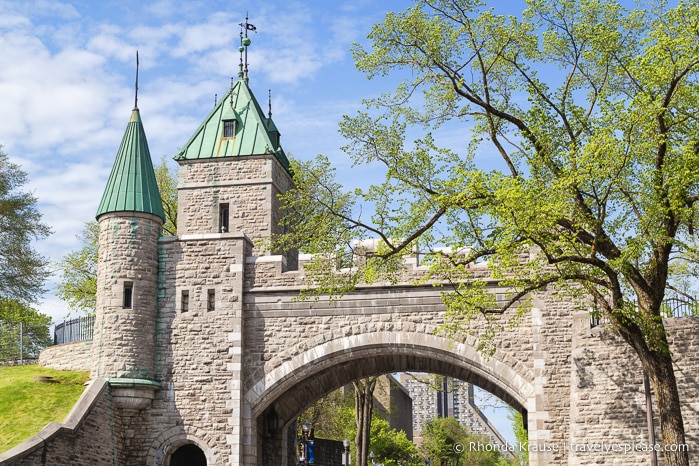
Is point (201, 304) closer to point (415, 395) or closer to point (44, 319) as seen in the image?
point (44, 319)

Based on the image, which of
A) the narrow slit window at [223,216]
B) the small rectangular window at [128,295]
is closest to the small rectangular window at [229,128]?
the narrow slit window at [223,216]

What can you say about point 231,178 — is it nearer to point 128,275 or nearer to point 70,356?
point 128,275

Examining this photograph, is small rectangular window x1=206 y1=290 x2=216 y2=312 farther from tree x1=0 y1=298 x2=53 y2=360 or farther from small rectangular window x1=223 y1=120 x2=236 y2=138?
tree x1=0 y1=298 x2=53 y2=360

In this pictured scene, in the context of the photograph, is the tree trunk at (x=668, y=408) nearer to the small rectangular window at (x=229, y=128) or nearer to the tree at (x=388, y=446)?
the small rectangular window at (x=229, y=128)

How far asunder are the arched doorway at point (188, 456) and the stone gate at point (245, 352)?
0.03 metres

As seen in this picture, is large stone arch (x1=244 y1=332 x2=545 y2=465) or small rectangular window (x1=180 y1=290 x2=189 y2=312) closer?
large stone arch (x1=244 y1=332 x2=545 y2=465)

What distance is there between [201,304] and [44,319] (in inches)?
951

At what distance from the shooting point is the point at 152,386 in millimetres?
21438

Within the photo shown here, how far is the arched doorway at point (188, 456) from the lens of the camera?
2233 centimetres

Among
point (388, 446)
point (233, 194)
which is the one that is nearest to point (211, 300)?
point (233, 194)

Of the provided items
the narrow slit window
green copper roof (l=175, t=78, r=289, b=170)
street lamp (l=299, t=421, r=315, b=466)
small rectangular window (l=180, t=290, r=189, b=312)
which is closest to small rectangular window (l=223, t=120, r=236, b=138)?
green copper roof (l=175, t=78, r=289, b=170)

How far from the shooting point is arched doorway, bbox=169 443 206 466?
73.3 feet

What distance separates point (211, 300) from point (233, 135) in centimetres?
534

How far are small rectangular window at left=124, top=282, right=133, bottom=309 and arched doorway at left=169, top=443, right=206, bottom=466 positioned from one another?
3.58 m
